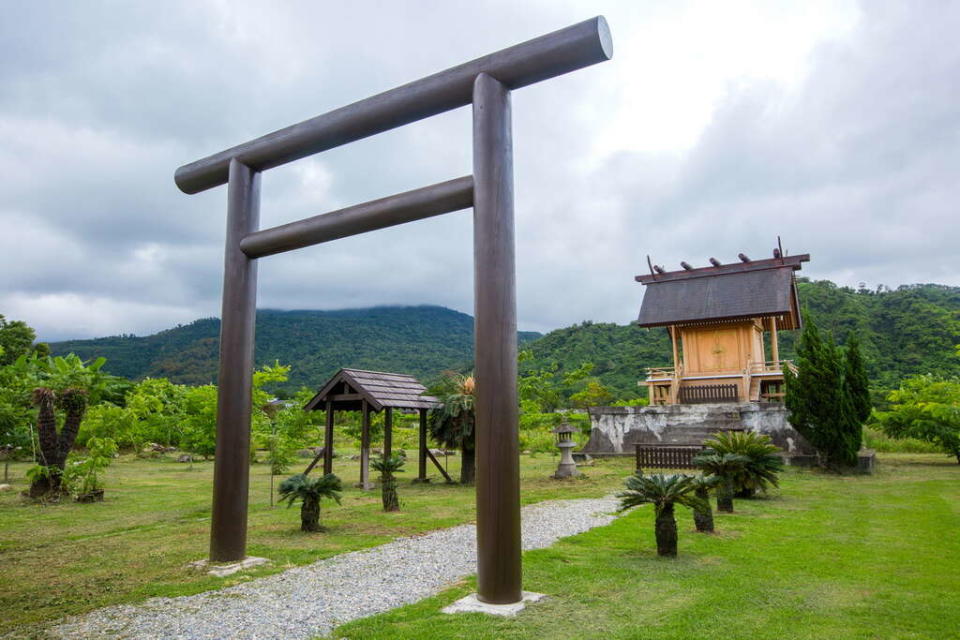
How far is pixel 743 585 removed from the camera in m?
5.68

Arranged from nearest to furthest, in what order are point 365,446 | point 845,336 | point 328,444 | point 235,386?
point 235,386, point 365,446, point 328,444, point 845,336

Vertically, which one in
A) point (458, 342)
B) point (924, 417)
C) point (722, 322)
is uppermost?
point (458, 342)

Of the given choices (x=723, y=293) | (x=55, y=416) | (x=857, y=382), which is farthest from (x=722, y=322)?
(x=55, y=416)

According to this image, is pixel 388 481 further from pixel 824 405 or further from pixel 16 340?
pixel 16 340

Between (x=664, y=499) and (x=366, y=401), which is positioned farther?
(x=366, y=401)

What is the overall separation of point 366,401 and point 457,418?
248cm

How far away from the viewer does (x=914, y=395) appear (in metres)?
16.8

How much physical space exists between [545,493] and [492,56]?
1020cm

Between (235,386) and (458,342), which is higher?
(458,342)

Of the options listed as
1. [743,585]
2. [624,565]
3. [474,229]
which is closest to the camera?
[474,229]

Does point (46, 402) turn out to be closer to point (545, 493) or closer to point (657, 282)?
point (545, 493)

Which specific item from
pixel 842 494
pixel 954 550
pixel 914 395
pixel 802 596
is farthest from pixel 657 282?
pixel 802 596

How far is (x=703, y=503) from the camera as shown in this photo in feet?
25.2

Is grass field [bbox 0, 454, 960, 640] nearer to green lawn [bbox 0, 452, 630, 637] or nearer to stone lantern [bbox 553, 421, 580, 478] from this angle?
green lawn [bbox 0, 452, 630, 637]
